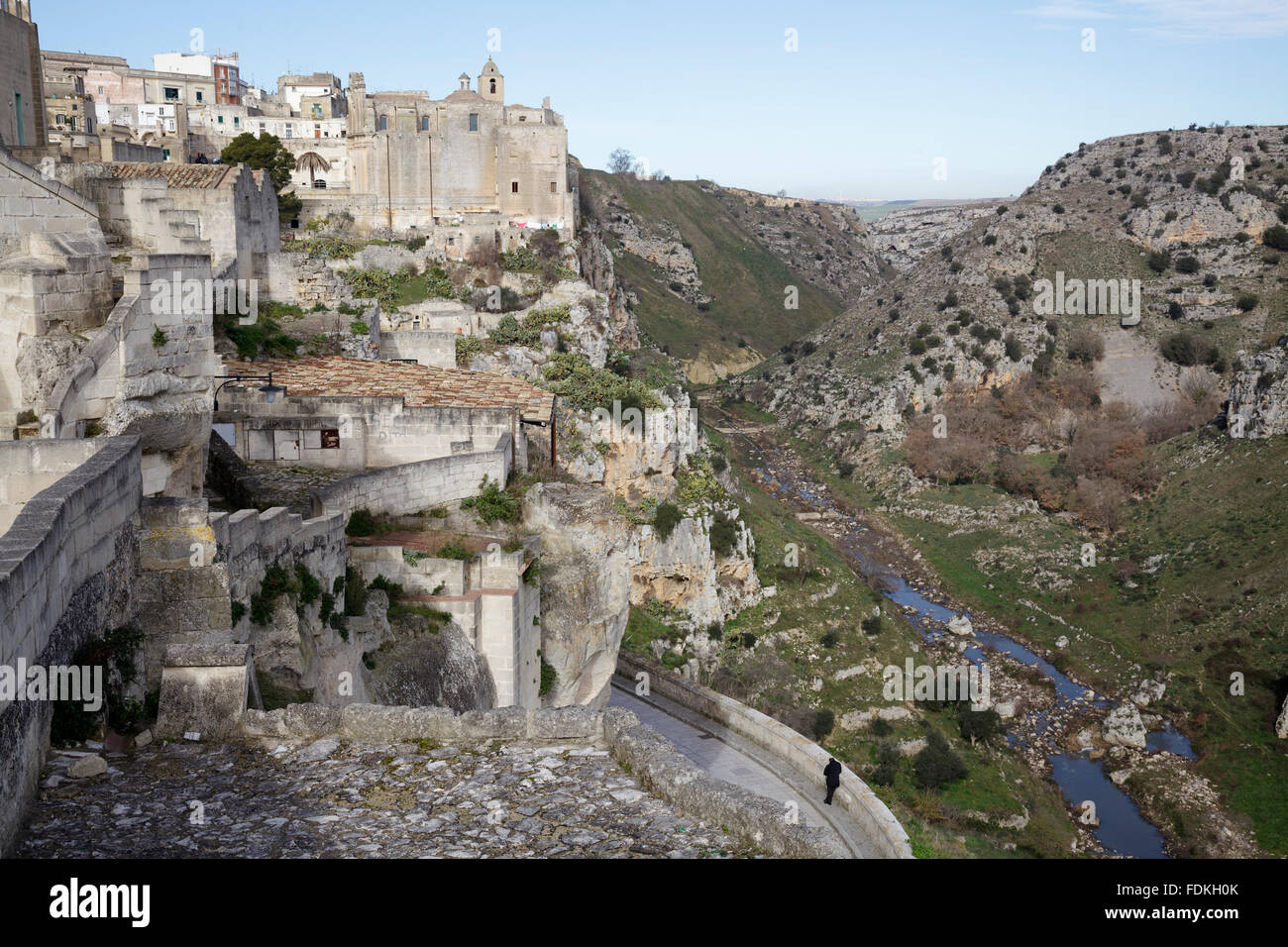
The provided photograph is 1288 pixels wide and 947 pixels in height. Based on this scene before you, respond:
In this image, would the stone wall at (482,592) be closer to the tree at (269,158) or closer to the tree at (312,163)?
the tree at (269,158)

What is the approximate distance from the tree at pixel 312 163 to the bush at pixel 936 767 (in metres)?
45.1

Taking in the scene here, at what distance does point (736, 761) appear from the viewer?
2150cm

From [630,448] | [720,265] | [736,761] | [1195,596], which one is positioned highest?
[720,265]

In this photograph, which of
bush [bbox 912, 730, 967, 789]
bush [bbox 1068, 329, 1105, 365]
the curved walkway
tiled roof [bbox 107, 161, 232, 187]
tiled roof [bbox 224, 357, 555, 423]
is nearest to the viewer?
tiled roof [bbox 224, 357, 555, 423]

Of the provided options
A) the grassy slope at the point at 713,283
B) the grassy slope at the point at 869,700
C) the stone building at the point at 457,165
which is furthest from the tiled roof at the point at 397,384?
the grassy slope at the point at 713,283

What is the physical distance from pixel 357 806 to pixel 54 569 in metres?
2.02

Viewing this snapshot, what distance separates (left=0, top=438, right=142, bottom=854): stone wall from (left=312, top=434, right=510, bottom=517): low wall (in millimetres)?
6015

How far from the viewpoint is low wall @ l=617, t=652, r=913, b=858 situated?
18344 millimetres

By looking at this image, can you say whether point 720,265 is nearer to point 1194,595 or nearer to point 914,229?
point 914,229

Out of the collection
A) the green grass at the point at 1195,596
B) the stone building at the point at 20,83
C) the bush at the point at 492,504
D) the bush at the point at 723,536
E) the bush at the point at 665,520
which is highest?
the stone building at the point at 20,83

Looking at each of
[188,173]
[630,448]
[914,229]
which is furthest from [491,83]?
[914,229]

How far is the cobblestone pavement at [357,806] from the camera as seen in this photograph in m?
5.20

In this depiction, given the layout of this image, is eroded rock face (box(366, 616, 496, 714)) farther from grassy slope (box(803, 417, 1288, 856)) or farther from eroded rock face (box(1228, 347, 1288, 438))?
eroded rock face (box(1228, 347, 1288, 438))

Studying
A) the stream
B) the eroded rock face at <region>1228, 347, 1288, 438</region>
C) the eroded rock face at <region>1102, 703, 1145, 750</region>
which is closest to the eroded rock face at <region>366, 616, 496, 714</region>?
the stream
